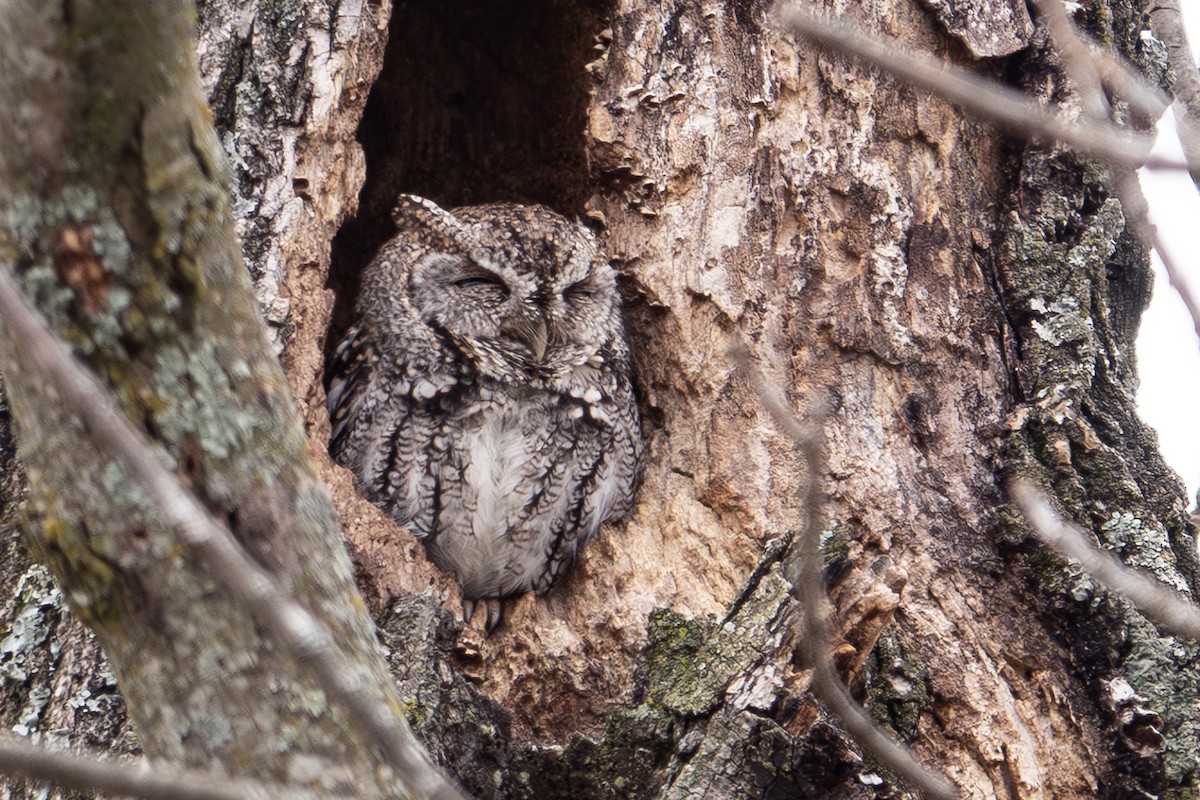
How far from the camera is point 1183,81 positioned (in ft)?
4.75

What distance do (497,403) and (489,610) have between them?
1.84 feet

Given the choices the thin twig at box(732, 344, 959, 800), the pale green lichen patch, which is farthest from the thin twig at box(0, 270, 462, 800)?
the pale green lichen patch

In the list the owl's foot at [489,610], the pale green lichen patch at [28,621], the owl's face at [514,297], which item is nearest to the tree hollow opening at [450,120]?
the owl's face at [514,297]

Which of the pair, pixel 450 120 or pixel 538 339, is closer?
pixel 538 339

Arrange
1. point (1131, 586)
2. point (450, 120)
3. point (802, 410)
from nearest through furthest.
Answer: point (1131, 586) < point (802, 410) < point (450, 120)

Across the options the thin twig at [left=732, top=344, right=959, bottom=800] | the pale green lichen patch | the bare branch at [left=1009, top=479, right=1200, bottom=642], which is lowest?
the pale green lichen patch

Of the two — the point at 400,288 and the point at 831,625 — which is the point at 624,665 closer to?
the point at 831,625

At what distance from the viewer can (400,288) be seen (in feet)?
12.0

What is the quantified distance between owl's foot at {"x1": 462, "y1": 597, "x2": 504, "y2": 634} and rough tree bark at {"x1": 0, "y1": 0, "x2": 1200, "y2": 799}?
0.10 m

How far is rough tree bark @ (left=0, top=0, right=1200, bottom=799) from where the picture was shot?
2539 millimetres

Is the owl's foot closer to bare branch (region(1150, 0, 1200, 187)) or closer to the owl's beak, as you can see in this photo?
the owl's beak

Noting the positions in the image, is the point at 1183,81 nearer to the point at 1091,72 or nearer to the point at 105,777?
the point at 1091,72

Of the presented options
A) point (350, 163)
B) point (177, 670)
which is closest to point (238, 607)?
point (177, 670)

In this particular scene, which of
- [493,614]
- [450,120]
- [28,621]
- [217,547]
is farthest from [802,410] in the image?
[217,547]
